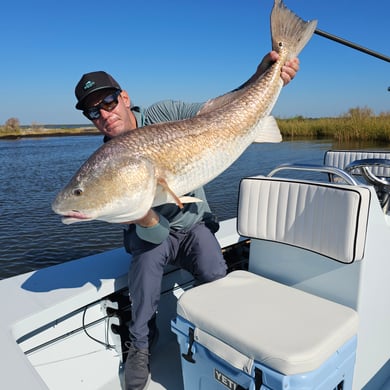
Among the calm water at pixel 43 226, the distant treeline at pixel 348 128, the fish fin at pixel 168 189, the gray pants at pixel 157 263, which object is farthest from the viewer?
the distant treeline at pixel 348 128

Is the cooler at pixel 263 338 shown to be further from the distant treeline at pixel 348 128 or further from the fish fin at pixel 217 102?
the distant treeline at pixel 348 128

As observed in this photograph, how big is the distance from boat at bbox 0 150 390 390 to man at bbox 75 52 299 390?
0.80 ft

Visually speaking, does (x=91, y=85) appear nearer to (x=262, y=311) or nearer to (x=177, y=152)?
(x=177, y=152)

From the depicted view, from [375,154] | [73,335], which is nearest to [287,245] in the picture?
[73,335]

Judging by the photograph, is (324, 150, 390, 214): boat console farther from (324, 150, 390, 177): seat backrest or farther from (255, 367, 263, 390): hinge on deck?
(255, 367, 263, 390): hinge on deck

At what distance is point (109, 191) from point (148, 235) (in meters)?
0.46

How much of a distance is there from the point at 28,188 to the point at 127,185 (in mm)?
12490

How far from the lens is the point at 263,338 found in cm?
169

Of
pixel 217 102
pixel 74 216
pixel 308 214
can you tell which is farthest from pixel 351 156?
pixel 74 216

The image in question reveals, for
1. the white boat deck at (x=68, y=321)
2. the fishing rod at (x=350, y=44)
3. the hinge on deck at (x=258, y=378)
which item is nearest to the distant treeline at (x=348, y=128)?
the fishing rod at (x=350, y=44)

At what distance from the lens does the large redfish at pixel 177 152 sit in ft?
5.55

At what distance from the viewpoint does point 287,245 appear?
242 cm

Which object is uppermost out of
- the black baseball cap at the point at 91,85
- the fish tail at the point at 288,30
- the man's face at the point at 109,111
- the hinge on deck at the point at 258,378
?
the fish tail at the point at 288,30

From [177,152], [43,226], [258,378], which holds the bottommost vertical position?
[43,226]
